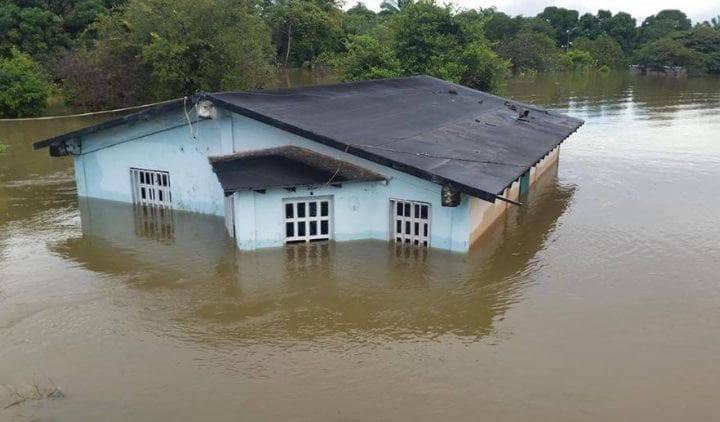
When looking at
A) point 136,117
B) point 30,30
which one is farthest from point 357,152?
point 30,30

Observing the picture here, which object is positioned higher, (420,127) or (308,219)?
(420,127)

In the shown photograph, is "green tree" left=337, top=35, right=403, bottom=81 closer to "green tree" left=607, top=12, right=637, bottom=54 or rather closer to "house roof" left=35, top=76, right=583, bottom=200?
"house roof" left=35, top=76, right=583, bottom=200

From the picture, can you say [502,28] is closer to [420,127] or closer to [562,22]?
[562,22]

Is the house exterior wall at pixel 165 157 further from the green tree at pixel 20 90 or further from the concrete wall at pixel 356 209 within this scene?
the green tree at pixel 20 90

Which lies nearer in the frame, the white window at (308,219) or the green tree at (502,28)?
the white window at (308,219)

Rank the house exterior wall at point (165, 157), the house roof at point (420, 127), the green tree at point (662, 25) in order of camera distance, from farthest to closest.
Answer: the green tree at point (662, 25) → the house exterior wall at point (165, 157) → the house roof at point (420, 127)

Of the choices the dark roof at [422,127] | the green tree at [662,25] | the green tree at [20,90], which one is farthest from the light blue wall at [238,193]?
the green tree at [662,25]
